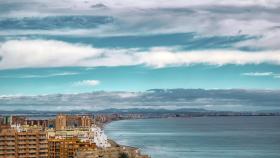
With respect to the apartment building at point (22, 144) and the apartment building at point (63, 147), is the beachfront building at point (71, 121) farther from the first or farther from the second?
the apartment building at point (22, 144)

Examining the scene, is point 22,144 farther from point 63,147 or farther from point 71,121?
point 71,121

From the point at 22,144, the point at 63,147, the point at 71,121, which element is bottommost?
the point at 63,147

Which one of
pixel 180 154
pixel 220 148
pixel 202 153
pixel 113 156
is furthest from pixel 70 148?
pixel 220 148

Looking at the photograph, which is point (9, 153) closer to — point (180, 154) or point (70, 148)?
point (70, 148)

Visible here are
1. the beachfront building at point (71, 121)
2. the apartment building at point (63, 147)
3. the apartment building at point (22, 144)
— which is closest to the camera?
the apartment building at point (22, 144)

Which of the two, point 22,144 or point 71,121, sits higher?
point 71,121

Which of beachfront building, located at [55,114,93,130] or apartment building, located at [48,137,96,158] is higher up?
beachfront building, located at [55,114,93,130]

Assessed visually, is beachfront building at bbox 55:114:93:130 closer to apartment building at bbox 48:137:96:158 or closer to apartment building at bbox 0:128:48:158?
apartment building at bbox 48:137:96:158

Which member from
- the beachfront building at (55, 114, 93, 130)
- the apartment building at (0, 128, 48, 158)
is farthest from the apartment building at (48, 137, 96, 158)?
the beachfront building at (55, 114, 93, 130)

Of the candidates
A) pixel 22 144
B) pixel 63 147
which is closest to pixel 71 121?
pixel 63 147

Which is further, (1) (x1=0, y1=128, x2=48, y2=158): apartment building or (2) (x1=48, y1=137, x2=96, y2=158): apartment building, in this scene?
(2) (x1=48, y1=137, x2=96, y2=158): apartment building

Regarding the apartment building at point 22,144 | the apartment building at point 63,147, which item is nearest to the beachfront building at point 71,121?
the apartment building at point 63,147
